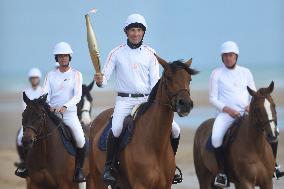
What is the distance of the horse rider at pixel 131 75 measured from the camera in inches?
449

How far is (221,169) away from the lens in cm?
1384

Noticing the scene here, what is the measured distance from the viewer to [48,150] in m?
12.6

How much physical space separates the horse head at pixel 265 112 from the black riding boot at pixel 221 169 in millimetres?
972

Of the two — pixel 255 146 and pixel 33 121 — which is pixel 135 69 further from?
pixel 255 146

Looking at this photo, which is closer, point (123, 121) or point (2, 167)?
point (123, 121)

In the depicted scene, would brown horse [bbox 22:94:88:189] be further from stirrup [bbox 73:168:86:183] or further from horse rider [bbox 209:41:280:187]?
horse rider [bbox 209:41:280:187]

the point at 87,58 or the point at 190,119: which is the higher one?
the point at 87,58

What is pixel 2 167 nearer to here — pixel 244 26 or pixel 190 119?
pixel 190 119

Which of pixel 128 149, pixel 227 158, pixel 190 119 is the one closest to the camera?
pixel 128 149

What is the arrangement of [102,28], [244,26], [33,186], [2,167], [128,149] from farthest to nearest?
1. [244,26]
2. [102,28]
3. [2,167]
4. [33,186]
5. [128,149]

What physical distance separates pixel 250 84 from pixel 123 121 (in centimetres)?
320

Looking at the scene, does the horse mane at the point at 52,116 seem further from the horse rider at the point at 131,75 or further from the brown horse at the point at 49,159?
the horse rider at the point at 131,75

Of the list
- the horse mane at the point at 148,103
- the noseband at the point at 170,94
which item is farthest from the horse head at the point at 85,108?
the noseband at the point at 170,94

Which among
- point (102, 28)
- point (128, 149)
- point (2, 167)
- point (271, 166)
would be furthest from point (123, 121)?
point (102, 28)
